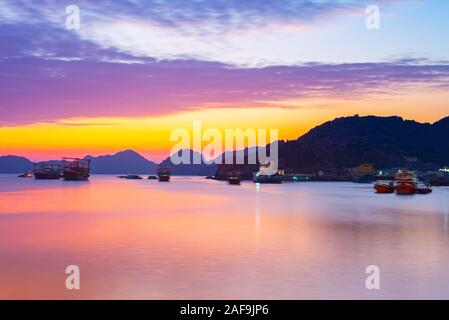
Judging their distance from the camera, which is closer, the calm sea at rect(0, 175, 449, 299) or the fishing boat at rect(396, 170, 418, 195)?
the calm sea at rect(0, 175, 449, 299)

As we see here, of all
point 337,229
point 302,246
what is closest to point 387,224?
point 337,229

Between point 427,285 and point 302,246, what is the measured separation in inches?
544

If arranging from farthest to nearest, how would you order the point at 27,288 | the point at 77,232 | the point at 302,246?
the point at 77,232, the point at 302,246, the point at 27,288

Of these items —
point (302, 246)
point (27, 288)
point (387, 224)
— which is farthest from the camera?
point (387, 224)

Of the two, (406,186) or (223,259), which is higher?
(406,186)

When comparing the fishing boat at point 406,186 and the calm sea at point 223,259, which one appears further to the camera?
the fishing boat at point 406,186

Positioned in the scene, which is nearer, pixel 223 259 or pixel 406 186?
pixel 223 259

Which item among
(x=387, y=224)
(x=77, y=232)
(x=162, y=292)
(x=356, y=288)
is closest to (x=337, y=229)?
(x=387, y=224)
